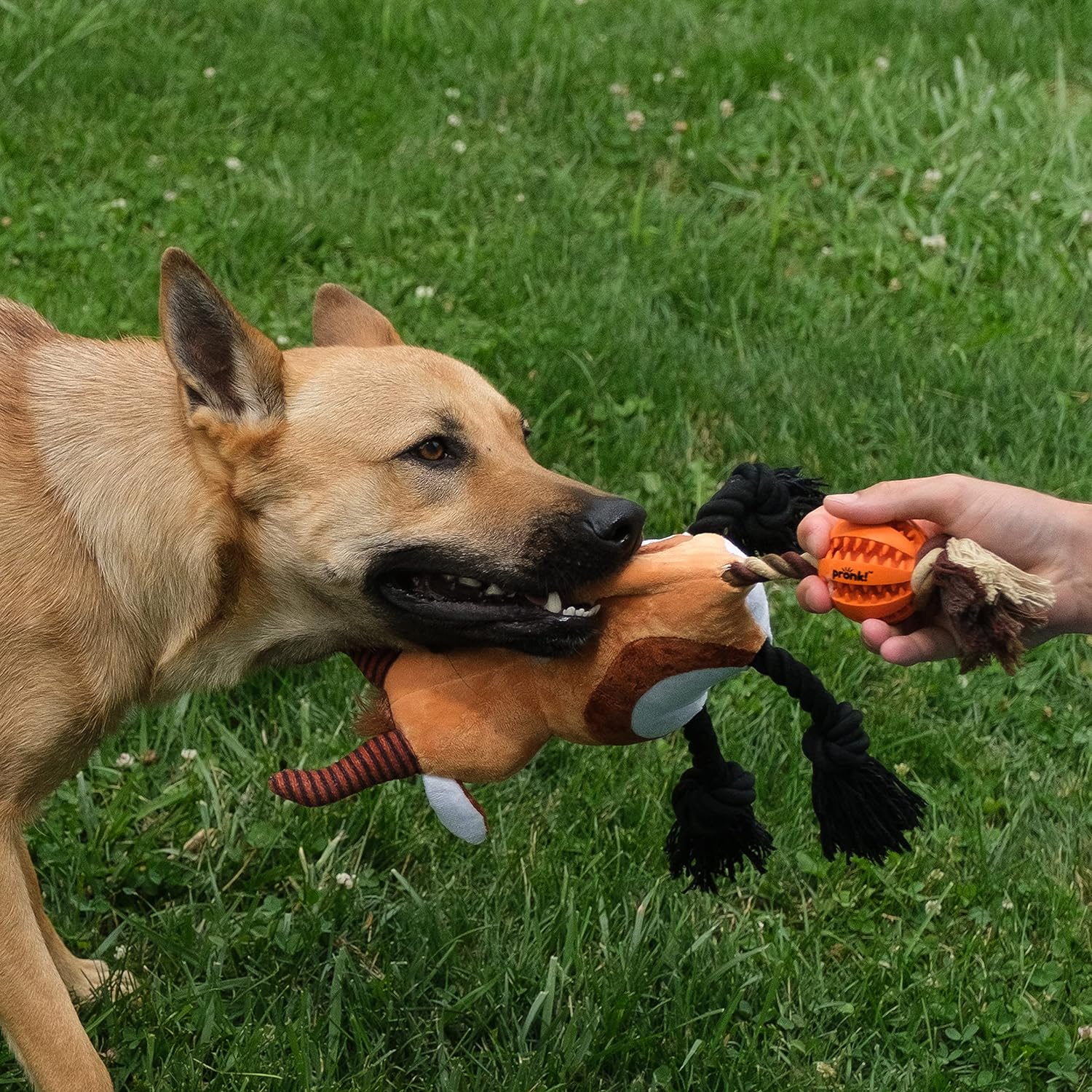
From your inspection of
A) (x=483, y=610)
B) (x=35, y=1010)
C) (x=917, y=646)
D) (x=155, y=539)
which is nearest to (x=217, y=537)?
(x=155, y=539)

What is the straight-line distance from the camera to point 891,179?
252 inches

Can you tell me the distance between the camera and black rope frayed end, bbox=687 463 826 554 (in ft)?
9.64

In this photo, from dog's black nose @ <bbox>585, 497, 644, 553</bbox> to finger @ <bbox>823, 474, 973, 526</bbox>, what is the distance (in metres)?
0.39

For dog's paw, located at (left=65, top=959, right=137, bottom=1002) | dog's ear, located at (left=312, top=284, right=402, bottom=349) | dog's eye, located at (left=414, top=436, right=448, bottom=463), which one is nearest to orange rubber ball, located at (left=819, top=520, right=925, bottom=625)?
dog's eye, located at (left=414, top=436, right=448, bottom=463)

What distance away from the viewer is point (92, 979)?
11.5 ft

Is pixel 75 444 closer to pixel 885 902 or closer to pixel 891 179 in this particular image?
pixel 885 902

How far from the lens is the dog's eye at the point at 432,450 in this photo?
10.2 feet

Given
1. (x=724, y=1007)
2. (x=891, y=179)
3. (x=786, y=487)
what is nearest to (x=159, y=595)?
(x=786, y=487)

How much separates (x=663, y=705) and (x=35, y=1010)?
1.49m

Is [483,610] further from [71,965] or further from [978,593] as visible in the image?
[71,965]

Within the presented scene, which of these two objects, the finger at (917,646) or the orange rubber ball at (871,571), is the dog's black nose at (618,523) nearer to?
the orange rubber ball at (871,571)

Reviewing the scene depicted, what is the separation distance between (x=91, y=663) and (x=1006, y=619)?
192 cm

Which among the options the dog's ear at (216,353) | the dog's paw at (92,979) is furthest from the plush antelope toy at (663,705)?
the dog's paw at (92,979)

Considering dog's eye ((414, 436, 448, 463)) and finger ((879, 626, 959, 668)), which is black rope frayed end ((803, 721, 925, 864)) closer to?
finger ((879, 626, 959, 668))
